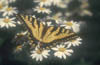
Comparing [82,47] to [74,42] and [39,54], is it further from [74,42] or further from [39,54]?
[39,54]

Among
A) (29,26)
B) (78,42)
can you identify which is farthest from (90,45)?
(29,26)

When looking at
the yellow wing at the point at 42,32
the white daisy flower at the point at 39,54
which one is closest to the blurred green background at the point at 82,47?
the white daisy flower at the point at 39,54

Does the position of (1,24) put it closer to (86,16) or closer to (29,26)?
(29,26)

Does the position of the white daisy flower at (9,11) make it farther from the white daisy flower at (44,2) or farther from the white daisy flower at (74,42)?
the white daisy flower at (74,42)

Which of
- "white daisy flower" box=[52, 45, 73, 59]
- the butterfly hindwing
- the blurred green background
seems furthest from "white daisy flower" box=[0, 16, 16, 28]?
"white daisy flower" box=[52, 45, 73, 59]

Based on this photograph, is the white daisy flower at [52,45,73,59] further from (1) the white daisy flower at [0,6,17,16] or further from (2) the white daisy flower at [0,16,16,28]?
(1) the white daisy flower at [0,6,17,16]

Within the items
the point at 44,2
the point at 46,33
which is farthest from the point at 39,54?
the point at 44,2

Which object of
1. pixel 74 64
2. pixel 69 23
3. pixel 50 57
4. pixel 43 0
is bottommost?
pixel 74 64
